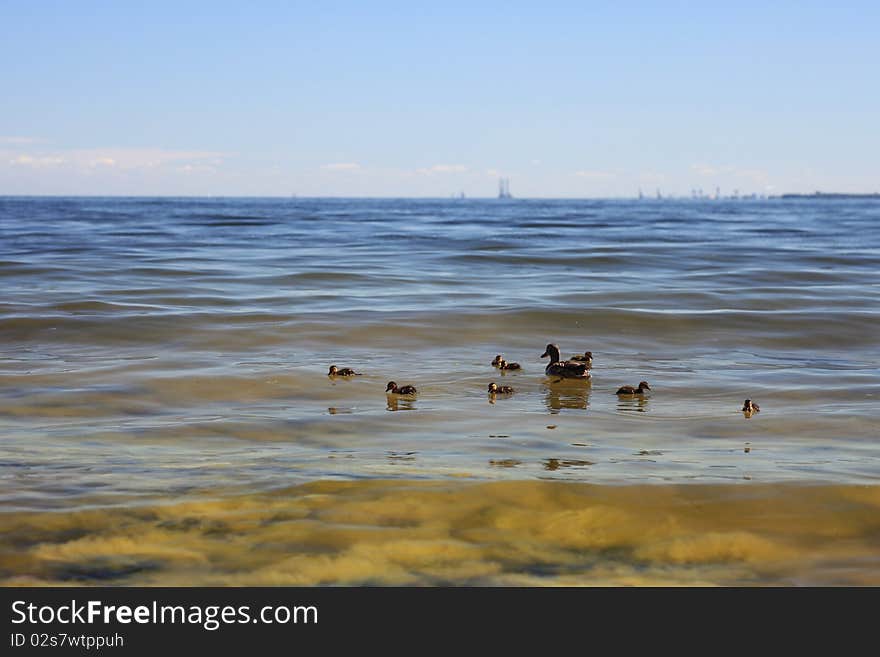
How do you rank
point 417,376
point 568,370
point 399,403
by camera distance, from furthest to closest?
point 417,376, point 568,370, point 399,403

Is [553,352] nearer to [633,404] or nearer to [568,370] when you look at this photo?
[568,370]

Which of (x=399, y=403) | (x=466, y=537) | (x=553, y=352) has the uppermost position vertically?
(x=553, y=352)

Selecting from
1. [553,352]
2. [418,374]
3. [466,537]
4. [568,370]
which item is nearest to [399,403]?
[418,374]

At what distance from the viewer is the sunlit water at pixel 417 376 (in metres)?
8.59

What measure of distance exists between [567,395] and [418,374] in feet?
6.77

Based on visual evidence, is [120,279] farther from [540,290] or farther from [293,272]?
[540,290]

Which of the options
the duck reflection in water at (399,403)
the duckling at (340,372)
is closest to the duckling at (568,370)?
the duck reflection in water at (399,403)

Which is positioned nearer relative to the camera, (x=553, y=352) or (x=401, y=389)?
(x=401, y=389)

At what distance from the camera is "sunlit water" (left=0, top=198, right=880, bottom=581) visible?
8.59 m

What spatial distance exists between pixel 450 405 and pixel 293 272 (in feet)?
49.4

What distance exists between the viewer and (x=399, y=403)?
11.3 metres

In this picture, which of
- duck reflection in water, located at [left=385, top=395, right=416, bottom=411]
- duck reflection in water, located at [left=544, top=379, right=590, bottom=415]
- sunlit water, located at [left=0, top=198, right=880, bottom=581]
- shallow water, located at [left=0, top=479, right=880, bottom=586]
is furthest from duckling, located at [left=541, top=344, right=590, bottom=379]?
shallow water, located at [left=0, top=479, right=880, bottom=586]

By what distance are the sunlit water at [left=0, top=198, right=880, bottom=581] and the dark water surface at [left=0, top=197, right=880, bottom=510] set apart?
0.04 metres
